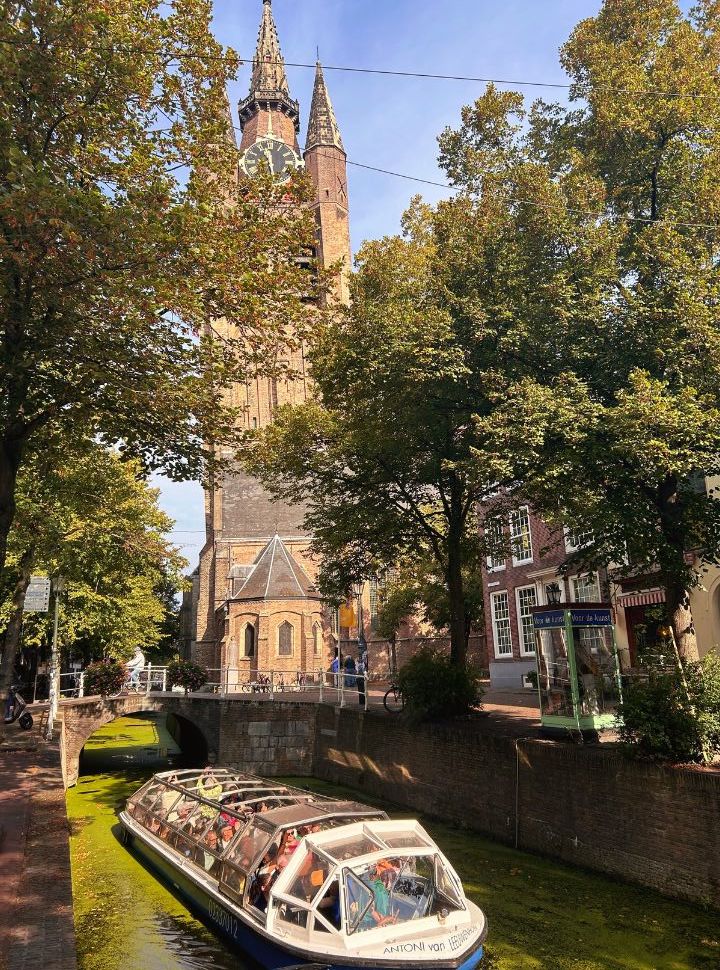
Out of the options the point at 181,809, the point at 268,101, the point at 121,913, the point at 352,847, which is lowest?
the point at 121,913

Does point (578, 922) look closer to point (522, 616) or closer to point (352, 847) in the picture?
point (352, 847)

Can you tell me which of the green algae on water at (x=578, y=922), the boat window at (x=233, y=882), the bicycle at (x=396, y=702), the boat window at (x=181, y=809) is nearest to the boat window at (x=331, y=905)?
the boat window at (x=233, y=882)

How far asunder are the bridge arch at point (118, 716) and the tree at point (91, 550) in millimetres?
2731

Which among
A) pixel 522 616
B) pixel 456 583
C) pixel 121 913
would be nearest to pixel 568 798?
pixel 456 583

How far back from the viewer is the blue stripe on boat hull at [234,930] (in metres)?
7.38

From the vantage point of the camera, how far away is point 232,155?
10945 mm

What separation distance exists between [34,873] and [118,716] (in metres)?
19.9

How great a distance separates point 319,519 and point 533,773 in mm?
9513

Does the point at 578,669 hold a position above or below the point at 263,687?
above

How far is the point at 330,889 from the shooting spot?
781 cm

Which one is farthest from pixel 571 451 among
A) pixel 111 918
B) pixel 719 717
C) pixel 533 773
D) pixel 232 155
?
pixel 111 918

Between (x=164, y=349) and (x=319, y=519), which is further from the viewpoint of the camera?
(x=319, y=519)

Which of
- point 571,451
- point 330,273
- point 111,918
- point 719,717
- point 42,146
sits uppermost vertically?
point 42,146

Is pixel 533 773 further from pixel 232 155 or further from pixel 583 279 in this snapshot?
pixel 232 155
